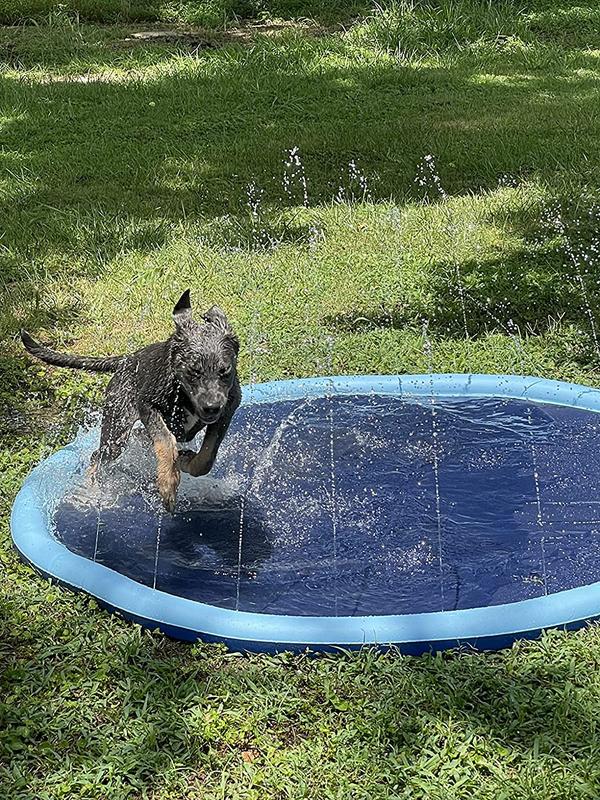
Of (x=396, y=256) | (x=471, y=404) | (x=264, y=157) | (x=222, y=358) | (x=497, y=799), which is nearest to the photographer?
(x=497, y=799)

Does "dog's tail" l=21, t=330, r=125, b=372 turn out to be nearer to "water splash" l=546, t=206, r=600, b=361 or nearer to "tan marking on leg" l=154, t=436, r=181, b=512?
"tan marking on leg" l=154, t=436, r=181, b=512

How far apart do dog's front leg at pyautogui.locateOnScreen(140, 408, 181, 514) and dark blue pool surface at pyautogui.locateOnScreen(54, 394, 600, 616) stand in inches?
11.8

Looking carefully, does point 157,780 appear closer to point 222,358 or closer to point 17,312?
point 222,358

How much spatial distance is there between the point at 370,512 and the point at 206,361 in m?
0.98

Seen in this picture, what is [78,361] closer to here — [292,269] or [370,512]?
[370,512]

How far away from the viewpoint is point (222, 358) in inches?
156

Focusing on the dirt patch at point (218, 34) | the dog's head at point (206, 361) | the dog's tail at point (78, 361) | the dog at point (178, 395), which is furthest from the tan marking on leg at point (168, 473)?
the dirt patch at point (218, 34)

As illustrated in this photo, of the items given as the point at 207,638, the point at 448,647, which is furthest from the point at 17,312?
the point at 448,647

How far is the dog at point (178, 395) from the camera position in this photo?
398cm

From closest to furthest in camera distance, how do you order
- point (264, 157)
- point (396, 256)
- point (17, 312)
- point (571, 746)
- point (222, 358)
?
point (571, 746), point (222, 358), point (17, 312), point (396, 256), point (264, 157)

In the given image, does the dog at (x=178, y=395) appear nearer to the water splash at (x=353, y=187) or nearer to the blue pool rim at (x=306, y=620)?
the blue pool rim at (x=306, y=620)

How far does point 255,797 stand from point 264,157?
6748 mm

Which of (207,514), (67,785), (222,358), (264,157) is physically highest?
(222,358)

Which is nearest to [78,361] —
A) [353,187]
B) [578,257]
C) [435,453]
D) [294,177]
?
[435,453]
